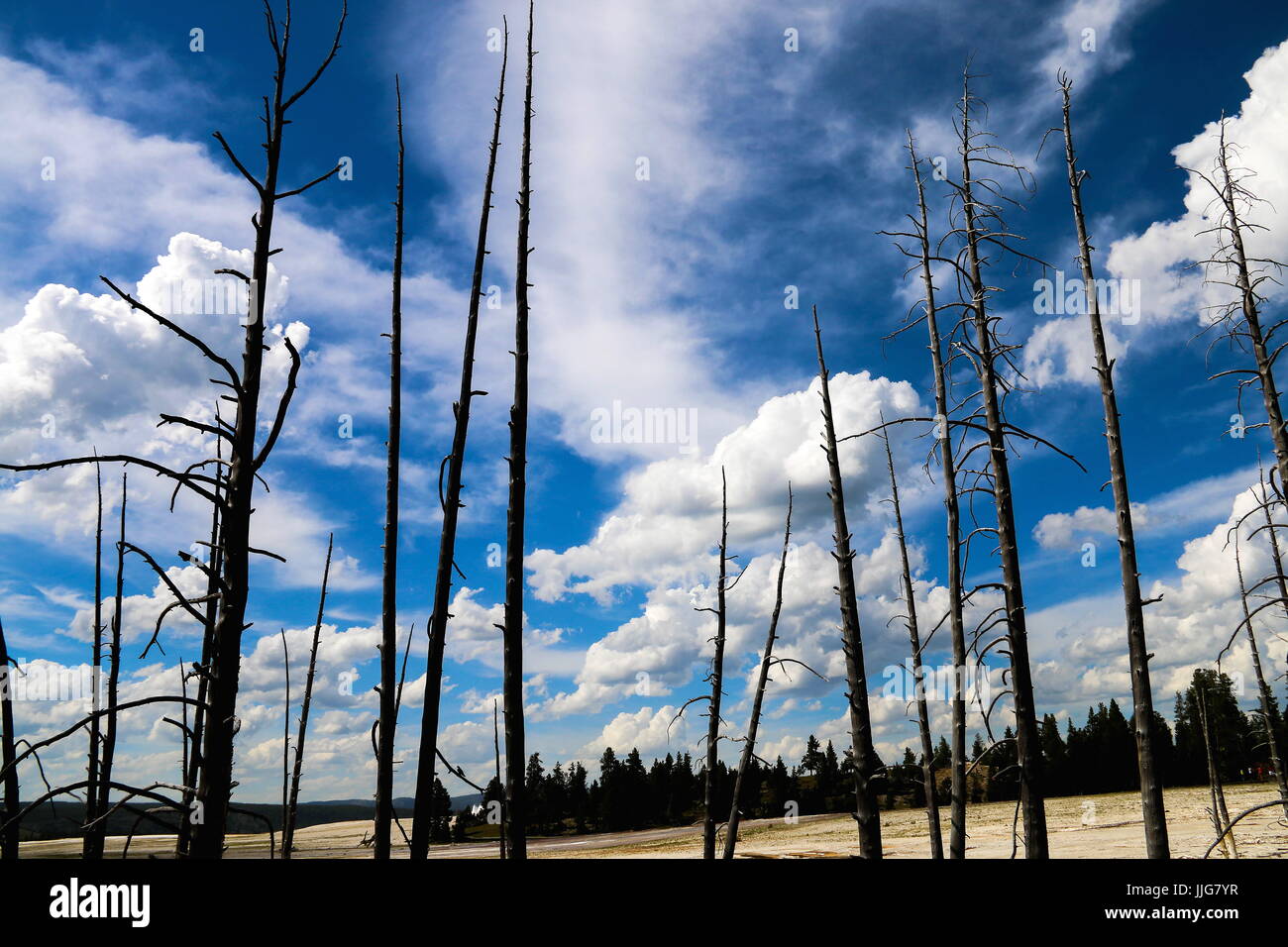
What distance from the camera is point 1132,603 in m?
10.1

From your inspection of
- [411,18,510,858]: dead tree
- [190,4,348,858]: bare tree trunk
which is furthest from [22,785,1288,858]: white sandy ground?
[190,4,348,858]: bare tree trunk

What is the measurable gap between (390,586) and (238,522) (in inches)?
336

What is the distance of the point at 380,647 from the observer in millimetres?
11023

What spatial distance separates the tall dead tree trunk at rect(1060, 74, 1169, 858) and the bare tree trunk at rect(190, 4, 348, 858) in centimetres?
1011

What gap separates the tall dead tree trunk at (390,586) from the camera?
1045cm

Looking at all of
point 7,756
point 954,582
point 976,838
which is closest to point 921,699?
point 954,582

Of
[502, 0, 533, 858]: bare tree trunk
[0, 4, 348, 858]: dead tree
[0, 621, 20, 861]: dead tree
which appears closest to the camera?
[0, 4, 348, 858]: dead tree

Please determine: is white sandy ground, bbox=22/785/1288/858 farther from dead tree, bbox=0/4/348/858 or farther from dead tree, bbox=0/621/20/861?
dead tree, bbox=0/4/348/858

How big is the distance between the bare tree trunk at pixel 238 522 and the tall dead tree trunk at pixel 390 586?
8151 mm

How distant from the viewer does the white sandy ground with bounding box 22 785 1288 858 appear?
30.9 meters

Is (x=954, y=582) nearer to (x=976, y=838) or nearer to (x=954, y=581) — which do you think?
(x=954, y=581)
